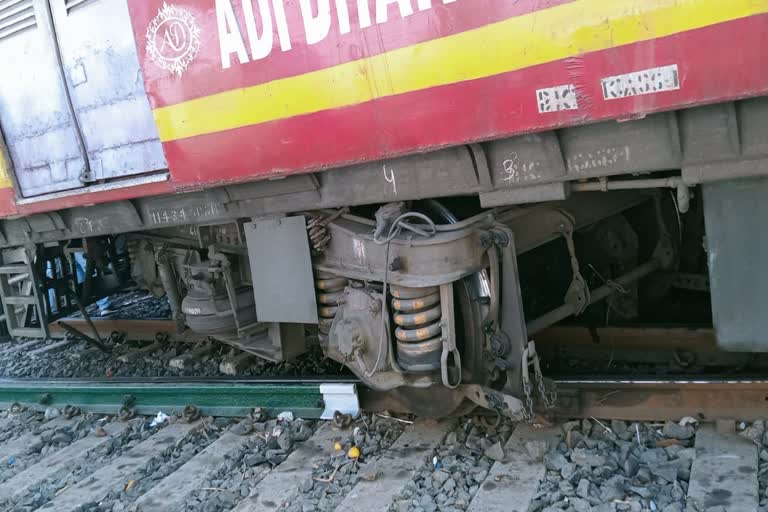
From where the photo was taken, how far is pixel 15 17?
4.58m

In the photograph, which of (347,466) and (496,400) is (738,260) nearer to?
(496,400)

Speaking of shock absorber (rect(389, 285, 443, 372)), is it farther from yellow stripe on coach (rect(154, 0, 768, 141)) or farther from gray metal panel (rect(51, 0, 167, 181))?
gray metal panel (rect(51, 0, 167, 181))

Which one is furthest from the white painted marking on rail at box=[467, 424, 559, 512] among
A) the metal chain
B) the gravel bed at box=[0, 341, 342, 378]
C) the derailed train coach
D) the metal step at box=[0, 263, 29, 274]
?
the metal step at box=[0, 263, 29, 274]

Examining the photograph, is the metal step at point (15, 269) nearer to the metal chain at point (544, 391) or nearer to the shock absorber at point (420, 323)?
the shock absorber at point (420, 323)

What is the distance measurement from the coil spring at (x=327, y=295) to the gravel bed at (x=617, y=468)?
1529mm

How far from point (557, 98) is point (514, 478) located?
1867 mm

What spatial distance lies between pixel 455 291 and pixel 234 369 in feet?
7.90

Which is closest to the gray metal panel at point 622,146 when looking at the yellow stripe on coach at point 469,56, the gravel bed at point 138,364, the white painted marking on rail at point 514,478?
the yellow stripe on coach at point 469,56

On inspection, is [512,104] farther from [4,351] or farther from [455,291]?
[4,351]

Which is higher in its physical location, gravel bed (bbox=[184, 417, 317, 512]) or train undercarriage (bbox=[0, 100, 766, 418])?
train undercarriage (bbox=[0, 100, 766, 418])

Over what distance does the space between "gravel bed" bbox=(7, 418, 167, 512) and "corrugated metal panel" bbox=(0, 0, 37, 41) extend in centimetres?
297

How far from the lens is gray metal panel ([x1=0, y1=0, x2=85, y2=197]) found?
454 cm

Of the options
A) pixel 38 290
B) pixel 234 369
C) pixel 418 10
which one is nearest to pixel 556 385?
pixel 418 10

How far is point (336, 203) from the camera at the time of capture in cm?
364
